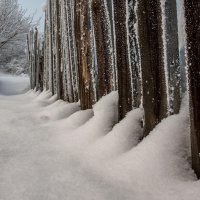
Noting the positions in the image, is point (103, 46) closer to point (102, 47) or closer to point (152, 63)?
point (102, 47)

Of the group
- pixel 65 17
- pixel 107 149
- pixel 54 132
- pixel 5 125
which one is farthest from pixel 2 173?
pixel 65 17

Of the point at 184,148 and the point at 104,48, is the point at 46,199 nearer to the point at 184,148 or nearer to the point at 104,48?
the point at 184,148

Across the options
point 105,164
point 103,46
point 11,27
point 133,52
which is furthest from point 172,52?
point 11,27

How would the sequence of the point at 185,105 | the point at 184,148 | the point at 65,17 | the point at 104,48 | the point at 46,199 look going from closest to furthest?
the point at 46,199, the point at 184,148, the point at 185,105, the point at 104,48, the point at 65,17

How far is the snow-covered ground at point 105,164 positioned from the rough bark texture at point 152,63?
101mm

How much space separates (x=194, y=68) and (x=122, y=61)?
2.22 feet

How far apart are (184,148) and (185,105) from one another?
0.71ft

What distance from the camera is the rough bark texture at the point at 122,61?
5.66ft

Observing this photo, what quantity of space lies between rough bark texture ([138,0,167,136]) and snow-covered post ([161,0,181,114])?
30mm

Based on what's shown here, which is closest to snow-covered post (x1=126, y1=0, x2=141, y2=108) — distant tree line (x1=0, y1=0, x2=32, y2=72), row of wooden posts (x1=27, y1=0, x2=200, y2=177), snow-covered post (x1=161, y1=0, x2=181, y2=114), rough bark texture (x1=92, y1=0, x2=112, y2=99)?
A: row of wooden posts (x1=27, y1=0, x2=200, y2=177)

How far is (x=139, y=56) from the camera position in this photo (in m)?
1.56

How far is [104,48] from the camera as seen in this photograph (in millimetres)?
2154

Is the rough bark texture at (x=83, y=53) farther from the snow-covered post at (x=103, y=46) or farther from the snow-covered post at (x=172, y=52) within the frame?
the snow-covered post at (x=172, y=52)

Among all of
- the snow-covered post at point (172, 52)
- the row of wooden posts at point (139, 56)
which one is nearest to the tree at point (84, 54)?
the row of wooden posts at point (139, 56)
